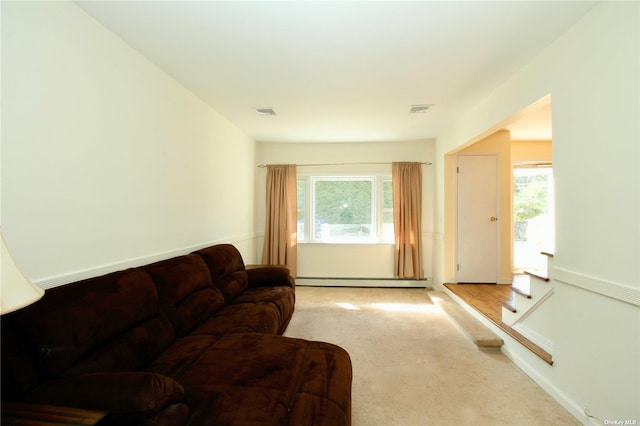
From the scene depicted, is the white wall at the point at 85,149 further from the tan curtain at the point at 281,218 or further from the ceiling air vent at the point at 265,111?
the tan curtain at the point at 281,218

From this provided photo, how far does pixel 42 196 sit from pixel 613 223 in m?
3.04

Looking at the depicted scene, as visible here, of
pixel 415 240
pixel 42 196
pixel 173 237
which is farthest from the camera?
pixel 415 240

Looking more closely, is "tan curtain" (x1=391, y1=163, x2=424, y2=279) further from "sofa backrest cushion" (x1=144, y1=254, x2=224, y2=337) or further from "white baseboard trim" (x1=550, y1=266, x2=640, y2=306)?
"sofa backrest cushion" (x1=144, y1=254, x2=224, y2=337)

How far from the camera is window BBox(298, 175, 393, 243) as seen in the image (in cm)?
488

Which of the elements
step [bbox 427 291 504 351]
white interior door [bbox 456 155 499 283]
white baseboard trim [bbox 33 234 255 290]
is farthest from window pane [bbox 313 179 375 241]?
white baseboard trim [bbox 33 234 255 290]

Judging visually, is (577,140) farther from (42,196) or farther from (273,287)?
(42,196)

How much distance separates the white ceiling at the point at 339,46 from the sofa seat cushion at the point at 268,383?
79.3 inches

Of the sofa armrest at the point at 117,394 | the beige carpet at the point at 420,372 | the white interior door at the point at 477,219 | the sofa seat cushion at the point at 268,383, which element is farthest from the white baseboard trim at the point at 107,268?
the white interior door at the point at 477,219

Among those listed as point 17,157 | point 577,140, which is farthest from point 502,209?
point 17,157

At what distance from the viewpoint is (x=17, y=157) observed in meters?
1.33

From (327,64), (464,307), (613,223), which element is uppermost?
(327,64)

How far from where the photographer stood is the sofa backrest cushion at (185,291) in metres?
1.93

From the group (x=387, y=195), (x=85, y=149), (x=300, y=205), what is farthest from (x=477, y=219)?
(x=85, y=149)

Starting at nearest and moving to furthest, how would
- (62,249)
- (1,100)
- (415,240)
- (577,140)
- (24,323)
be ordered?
(24,323), (1,100), (62,249), (577,140), (415,240)
